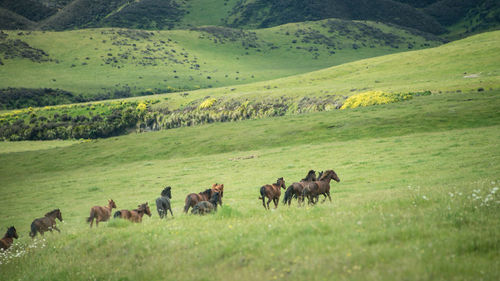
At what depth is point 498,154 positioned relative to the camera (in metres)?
24.4

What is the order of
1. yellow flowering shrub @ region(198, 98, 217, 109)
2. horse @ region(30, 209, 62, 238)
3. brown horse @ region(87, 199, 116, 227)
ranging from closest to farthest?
horse @ region(30, 209, 62, 238), brown horse @ region(87, 199, 116, 227), yellow flowering shrub @ region(198, 98, 217, 109)

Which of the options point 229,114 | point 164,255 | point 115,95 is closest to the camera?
point 164,255

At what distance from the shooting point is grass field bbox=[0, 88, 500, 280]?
8.11 metres

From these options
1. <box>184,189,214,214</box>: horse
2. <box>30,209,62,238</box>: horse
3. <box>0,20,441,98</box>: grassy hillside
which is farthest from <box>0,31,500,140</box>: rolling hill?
<box>30,209,62,238</box>: horse

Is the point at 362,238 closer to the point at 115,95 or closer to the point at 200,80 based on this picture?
the point at 115,95

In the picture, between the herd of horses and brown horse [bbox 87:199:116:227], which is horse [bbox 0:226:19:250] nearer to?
the herd of horses

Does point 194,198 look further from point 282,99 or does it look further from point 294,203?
point 282,99

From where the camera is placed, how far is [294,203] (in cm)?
1770

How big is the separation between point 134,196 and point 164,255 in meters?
19.5

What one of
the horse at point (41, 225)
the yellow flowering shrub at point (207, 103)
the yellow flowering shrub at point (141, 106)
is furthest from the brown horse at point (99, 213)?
the yellow flowering shrub at point (141, 106)

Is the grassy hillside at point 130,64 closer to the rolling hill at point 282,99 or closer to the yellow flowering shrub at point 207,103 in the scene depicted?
Result: the rolling hill at point 282,99

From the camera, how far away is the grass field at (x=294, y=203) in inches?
319

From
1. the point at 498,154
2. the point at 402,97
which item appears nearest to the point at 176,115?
the point at 402,97

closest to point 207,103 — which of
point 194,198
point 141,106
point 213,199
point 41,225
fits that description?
point 141,106
